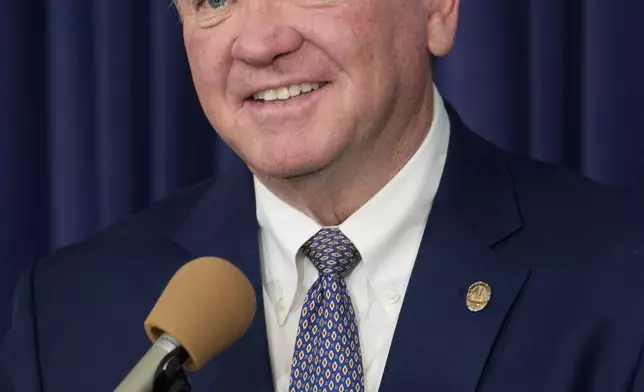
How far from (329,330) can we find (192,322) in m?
0.45

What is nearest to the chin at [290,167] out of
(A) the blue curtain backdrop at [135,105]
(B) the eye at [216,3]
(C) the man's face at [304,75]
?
(C) the man's face at [304,75]

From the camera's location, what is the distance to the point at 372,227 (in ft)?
4.69

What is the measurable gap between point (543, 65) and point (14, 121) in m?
1.03

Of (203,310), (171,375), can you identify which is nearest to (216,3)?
(203,310)

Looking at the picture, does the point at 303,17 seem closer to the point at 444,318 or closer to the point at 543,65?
the point at 444,318

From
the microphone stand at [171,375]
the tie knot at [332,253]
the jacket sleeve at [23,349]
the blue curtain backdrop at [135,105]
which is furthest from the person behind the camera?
the blue curtain backdrop at [135,105]

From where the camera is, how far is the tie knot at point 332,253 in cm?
141

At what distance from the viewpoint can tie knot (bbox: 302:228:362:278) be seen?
141 centimetres

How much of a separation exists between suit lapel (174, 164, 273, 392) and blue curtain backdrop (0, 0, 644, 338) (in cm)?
38

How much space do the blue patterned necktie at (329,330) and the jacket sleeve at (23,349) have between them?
433 millimetres

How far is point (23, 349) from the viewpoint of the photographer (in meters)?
1.55

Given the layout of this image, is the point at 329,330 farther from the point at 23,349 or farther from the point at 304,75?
the point at 23,349

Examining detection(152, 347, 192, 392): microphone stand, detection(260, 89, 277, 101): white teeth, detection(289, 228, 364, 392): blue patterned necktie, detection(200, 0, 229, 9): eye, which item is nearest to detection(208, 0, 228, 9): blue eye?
detection(200, 0, 229, 9): eye

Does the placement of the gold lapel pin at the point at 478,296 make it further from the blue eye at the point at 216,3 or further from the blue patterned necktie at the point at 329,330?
the blue eye at the point at 216,3
